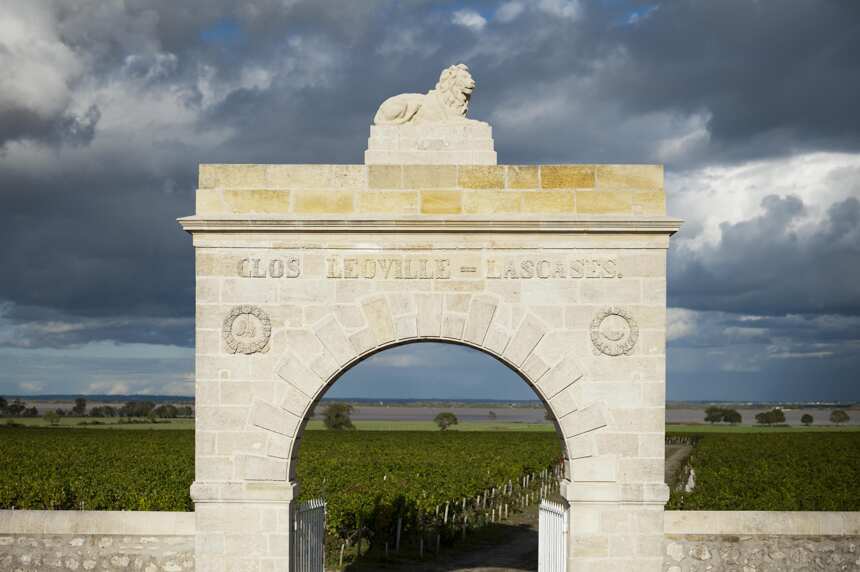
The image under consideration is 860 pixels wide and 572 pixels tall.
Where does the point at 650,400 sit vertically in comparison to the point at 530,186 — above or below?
below

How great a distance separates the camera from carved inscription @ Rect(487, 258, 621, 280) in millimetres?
10281

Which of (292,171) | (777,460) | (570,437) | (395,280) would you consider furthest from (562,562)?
(777,460)

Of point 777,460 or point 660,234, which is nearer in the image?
point 660,234

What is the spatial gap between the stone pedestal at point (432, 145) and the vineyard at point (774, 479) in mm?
12494

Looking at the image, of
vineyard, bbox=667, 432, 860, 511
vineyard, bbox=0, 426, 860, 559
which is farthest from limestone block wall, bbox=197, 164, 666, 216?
vineyard, bbox=667, 432, 860, 511

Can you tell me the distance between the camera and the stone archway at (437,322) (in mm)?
10242

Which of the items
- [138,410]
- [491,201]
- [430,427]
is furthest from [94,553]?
[138,410]

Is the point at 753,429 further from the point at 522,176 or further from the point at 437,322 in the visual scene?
the point at 437,322

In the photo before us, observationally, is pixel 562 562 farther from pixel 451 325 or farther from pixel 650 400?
pixel 451 325

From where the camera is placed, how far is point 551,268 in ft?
33.8

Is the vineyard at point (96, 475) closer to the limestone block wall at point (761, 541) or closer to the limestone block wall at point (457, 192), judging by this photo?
the limestone block wall at point (457, 192)

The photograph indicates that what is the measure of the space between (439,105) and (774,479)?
22663 millimetres

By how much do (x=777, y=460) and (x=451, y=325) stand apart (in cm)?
3391

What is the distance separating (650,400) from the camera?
1027cm
